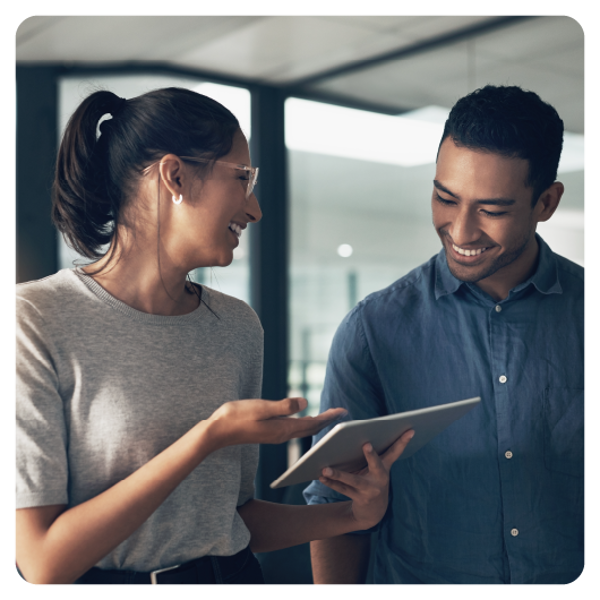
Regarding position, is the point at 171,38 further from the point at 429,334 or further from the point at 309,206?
the point at 429,334

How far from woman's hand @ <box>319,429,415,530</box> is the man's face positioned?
0.42 m

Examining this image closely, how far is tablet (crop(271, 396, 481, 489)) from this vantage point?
878 millimetres

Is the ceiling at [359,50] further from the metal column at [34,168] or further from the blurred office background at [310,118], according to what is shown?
the metal column at [34,168]

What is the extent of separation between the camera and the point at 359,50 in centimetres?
238

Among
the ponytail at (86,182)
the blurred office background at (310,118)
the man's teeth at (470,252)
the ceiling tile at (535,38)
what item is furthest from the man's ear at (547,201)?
the ponytail at (86,182)

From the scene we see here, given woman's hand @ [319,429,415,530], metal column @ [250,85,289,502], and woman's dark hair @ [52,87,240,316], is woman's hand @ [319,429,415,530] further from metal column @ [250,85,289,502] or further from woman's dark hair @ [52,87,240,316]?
metal column @ [250,85,289,502]

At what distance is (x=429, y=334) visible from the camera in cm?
129

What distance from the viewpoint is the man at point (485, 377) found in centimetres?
120

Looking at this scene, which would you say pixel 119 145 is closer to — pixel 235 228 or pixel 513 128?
pixel 235 228
